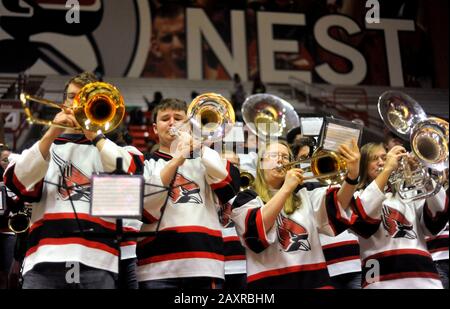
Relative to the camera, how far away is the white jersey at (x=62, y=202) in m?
2.63

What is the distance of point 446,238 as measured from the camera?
13.4 ft

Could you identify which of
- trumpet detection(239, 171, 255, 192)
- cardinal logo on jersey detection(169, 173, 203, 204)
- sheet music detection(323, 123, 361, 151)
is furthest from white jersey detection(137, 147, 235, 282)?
sheet music detection(323, 123, 361, 151)

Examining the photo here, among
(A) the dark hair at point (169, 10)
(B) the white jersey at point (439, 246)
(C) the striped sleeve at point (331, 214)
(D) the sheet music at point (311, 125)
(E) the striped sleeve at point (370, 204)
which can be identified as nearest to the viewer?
(C) the striped sleeve at point (331, 214)

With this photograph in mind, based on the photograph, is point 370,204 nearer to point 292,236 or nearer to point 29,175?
point 292,236

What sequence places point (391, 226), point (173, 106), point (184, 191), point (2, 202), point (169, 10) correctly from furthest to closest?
point (169, 10), point (391, 226), point (173, 106), point (2, 202), point (184, 191)

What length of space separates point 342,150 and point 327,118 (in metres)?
0.17

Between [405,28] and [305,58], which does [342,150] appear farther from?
[305,58]

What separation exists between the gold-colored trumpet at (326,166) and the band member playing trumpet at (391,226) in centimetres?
18

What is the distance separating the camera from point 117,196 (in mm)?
2391

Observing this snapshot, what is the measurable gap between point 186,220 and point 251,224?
304mm

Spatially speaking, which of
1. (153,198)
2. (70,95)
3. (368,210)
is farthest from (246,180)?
(70,95)

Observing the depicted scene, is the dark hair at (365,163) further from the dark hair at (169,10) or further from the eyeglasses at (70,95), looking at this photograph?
the dark hair at (169,10)

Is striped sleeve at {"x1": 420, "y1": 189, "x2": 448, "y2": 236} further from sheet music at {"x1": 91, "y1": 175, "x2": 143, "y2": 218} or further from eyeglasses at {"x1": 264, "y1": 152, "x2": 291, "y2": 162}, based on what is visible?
sheet music at {"x1": 91, "y1": 175, "x2": 143, "y2": 218}

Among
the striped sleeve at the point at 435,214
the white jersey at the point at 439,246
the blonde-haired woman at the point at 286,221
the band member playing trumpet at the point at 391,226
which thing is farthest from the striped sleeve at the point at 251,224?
the white jersey at the point at 439,246
